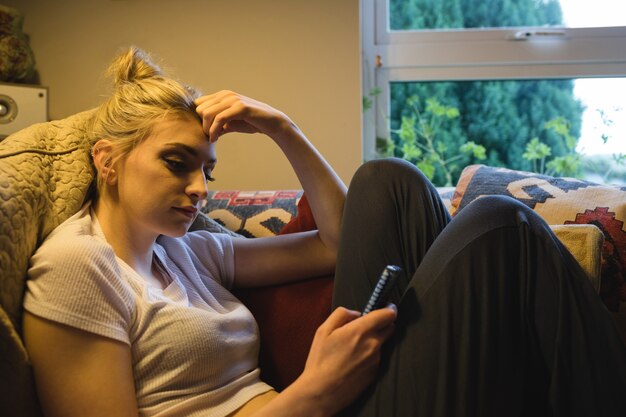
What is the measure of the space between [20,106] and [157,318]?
1.58 metres

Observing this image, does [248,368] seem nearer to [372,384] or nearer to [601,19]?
[372,384]

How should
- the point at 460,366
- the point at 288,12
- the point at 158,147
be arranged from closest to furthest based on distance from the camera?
the point at 460,366 < the point at 158,147 < the point at 288,12

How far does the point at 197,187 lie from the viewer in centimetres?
117

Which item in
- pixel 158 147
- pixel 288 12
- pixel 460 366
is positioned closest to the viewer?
pixel 460 366

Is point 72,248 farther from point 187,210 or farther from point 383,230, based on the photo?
point 383,230

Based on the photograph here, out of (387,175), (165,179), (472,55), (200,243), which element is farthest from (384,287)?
(472,55)

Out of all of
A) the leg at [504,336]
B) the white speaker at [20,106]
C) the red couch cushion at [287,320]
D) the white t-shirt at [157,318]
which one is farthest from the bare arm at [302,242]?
the white speaker at [20,106]

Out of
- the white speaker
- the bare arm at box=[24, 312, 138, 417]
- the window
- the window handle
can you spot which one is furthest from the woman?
the window handle

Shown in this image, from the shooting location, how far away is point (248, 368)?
1.25m

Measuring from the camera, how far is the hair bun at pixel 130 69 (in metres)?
1.29

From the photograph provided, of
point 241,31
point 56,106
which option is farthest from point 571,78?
point 56,106

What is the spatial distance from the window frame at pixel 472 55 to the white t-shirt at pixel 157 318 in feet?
4.75

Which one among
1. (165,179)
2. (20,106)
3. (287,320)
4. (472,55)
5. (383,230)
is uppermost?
(472,55)

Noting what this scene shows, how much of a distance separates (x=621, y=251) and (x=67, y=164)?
3.65ft
